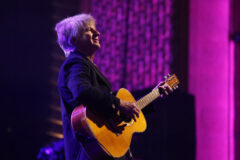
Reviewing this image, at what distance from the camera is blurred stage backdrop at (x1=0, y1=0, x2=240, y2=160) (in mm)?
4316

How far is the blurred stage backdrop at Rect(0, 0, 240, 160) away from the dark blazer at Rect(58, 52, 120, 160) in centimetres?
147

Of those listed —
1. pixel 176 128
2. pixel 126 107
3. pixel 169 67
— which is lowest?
pixel 176 128

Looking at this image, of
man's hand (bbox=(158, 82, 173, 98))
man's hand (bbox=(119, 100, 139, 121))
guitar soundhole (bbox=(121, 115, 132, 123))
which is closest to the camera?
man's hand (bbox=(119, 100, 139, 121))

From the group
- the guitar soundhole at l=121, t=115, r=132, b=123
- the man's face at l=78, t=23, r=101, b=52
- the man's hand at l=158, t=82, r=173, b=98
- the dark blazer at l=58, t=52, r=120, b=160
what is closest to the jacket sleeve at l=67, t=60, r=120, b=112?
the dark blazer at l=58, t=52, r=120, b=160

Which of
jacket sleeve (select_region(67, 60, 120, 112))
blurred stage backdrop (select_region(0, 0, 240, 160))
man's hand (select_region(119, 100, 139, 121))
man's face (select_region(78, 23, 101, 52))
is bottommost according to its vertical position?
blurred stage backdrop (select_region(0, 0, 240, 160))

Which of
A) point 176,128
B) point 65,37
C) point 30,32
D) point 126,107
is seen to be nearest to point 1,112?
point 30,32

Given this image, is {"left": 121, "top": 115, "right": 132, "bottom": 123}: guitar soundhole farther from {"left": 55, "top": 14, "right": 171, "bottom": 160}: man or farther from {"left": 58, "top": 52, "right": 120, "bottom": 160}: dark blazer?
{"left": 58, "top": 52, "right": 120, "bottom": 160}: dark blazer

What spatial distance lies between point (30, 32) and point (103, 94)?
3.97 m

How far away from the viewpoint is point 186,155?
430 centimetres

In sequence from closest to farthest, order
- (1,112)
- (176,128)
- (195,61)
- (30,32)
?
(176,128) → (195,61) → (1,112) → (30,32)

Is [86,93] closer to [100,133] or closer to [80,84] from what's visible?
[80,84]

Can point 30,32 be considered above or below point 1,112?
above

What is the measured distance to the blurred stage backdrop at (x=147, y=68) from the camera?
14.2 ft

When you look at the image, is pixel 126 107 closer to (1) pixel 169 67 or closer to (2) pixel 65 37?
(2) pixel 65 37
